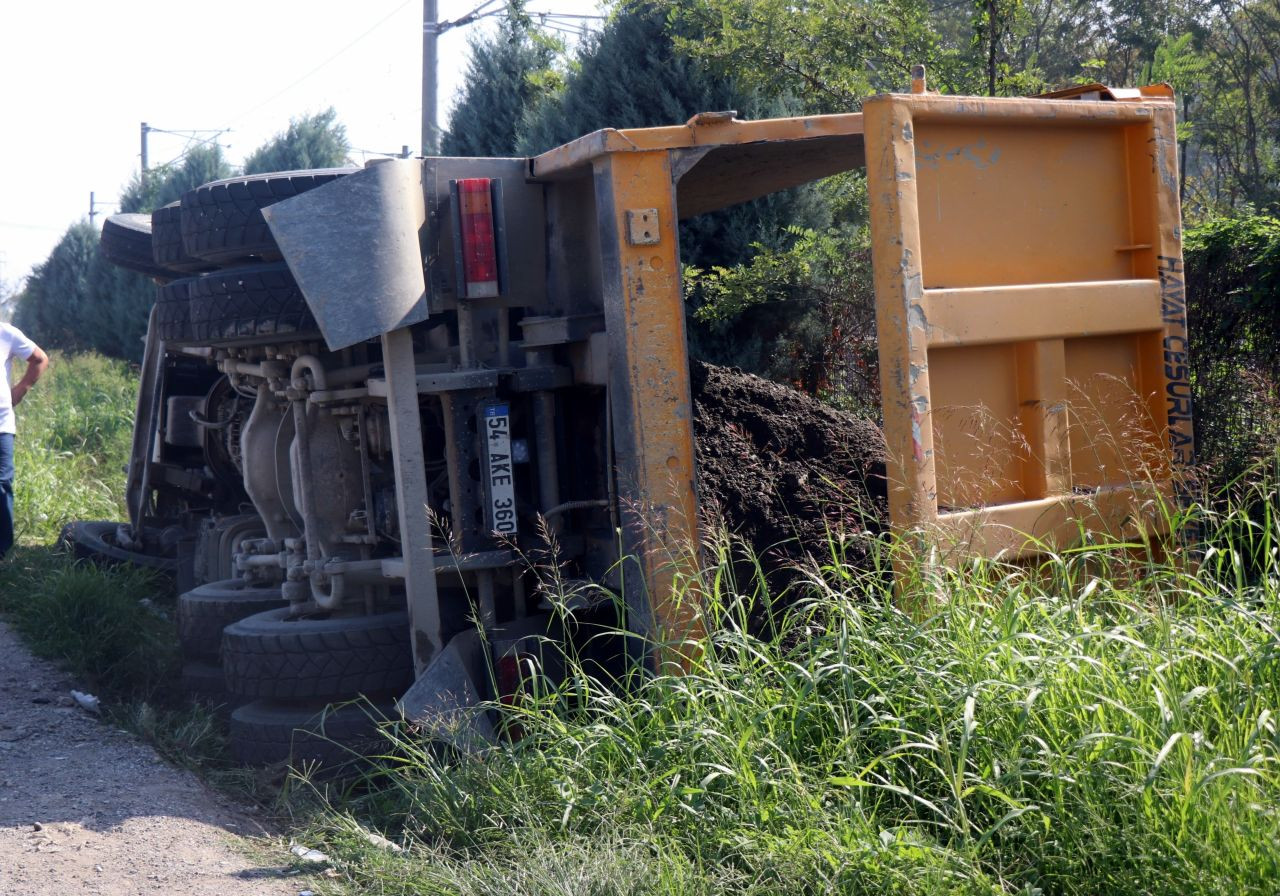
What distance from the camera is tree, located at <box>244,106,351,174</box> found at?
19109 millimetres

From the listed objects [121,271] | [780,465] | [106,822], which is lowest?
[106,822]

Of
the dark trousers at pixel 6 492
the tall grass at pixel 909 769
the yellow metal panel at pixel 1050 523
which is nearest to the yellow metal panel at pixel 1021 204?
the yellow metal panel at pixel 1050 523

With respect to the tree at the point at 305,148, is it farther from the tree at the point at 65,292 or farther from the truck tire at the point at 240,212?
the truck tire at the point at 240,212

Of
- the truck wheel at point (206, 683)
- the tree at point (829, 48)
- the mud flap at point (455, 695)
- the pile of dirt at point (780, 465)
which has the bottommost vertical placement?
the truck wheel at point (206, 683)

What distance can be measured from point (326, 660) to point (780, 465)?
1.73m

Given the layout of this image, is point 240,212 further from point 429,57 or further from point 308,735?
point 429,57

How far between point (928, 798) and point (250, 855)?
6.03 feet

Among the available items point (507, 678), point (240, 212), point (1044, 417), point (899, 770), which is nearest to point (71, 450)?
point (240, 212)

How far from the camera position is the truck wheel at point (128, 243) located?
607 centimetres

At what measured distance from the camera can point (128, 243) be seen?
6.10 m

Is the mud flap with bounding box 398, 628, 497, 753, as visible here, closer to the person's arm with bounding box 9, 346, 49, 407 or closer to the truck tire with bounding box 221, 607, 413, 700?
the truck tire with bounding box 221, 607, 413, 700

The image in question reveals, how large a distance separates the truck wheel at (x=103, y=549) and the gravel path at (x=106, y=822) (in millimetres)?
2020

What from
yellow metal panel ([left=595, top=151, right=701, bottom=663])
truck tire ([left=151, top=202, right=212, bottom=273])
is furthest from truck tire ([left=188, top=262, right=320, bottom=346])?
yellow metal panel ([left=595, top=151, right=701, bottom=663])

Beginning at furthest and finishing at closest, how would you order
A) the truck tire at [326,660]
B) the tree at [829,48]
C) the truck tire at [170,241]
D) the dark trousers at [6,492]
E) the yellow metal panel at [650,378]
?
the dark trousers at [6,492] → the tree at [829,48] → the truck tire at [170,241] → the truck tire at [326,660] → the yellow metal panel at [650,378]
